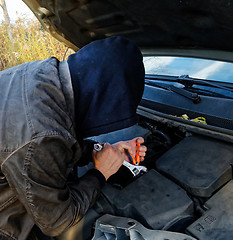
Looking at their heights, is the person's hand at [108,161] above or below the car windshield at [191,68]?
below

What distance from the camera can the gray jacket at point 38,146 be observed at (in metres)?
0.71

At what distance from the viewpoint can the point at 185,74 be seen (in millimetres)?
1610

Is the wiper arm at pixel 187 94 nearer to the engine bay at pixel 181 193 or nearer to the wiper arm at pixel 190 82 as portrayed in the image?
the wiper arm at pixel 190 82

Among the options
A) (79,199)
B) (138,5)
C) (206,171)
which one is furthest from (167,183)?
(138,5)

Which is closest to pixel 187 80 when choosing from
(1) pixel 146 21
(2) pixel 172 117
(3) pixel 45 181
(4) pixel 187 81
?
(4) pixel 187 81

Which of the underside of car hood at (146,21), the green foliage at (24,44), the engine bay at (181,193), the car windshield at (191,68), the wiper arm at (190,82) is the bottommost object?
the green foliage at (24,44)

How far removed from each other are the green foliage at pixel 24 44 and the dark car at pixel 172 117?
339 cm

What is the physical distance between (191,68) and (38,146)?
1194 mm

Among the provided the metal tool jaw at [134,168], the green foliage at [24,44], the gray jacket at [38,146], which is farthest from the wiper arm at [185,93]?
the green foliage at [24,44]

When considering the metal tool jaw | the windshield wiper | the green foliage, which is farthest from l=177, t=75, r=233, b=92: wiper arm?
the green foliage

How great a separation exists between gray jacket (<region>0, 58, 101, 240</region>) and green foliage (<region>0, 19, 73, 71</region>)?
14.2ft

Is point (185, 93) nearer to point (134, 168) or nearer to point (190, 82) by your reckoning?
point (190, 82)

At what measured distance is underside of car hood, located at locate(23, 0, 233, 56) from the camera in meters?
1.01

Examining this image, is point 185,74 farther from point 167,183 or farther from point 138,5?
point 167,183
